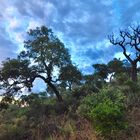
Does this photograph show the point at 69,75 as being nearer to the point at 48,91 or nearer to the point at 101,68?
the point at 48,91

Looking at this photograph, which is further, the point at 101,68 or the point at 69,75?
the point at 101,68

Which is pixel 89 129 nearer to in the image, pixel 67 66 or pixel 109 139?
pixel 109 139

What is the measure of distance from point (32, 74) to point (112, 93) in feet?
45.4

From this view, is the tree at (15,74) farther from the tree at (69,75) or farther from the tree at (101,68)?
the tree at (101,68)

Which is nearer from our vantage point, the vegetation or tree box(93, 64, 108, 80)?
the vegetation

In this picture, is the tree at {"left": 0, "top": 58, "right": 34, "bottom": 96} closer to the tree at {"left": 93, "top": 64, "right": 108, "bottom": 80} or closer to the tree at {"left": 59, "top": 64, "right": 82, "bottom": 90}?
the tree at {"left": 59, "top": 64, "right": 82, "bottom": 90}

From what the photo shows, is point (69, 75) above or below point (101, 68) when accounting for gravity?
below

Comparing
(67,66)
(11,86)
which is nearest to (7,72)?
(11,86)

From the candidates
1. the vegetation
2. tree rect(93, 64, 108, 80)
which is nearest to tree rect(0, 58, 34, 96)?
the vegetation

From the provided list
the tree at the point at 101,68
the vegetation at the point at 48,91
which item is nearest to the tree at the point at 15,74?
the vegetation at the point at 48,91

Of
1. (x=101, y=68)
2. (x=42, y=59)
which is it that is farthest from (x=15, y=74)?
(x=101, y=68)

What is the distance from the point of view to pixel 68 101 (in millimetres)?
28859

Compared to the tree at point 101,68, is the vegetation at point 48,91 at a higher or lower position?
lower

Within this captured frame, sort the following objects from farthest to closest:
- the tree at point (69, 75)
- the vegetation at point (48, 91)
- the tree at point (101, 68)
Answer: the tree at point (101, 68) → the tree at point (69, 75) → the vegetation at point (48, 91)
